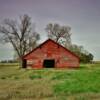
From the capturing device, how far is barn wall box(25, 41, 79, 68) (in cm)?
4556

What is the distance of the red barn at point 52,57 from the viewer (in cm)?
4556

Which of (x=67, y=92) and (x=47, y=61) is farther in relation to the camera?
(x=47, y=61)

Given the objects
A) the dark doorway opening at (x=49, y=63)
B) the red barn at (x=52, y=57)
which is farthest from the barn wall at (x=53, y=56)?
the dark doorway opening at (x=49, y=63)

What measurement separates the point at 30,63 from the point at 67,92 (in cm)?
3147

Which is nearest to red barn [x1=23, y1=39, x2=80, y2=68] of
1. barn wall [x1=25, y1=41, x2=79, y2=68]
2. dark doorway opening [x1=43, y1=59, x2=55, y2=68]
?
barn wall [x1=25, y1=41, x2=79, y2=68]

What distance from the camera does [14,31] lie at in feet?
193

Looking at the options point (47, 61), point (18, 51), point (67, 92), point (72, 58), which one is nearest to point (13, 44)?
point (18, 51)

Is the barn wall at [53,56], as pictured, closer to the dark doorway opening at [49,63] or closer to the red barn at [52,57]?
the red barn at [52,57]

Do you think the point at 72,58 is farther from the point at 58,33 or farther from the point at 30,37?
the point at 58,33

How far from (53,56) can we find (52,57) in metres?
0.23

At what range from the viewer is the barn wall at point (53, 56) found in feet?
149

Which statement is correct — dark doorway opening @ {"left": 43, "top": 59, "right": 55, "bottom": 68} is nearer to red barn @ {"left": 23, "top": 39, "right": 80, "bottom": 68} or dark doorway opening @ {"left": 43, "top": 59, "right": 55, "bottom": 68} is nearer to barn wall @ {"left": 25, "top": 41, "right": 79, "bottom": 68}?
red barn @ {"left": 23, "top": 39, "right": 80, "bottom": 68}

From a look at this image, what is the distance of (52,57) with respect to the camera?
151 ft

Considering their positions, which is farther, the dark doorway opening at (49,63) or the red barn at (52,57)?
the dark doorway opening at (49,63)
